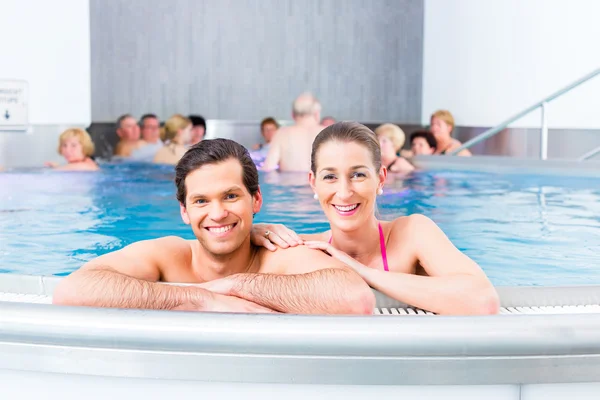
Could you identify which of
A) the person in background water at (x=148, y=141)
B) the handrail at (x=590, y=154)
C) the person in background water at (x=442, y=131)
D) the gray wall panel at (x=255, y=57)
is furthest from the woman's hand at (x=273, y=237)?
the gray wall panel at (x=255, y=57)

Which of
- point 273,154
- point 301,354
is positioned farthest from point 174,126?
point 301,354

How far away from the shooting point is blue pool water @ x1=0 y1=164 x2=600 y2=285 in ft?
12.4

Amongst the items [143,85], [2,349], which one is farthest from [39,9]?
[2,349]

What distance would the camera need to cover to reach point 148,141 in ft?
34.5

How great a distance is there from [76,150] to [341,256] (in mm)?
6486

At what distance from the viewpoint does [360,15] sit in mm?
13273

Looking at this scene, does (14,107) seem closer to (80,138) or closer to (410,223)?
(80,138)

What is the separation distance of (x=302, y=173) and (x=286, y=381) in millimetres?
6112

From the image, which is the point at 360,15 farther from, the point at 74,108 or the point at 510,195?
the point at 510,195

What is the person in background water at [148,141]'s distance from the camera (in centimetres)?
1020

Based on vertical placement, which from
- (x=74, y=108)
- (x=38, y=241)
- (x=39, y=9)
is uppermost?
(x=39, y=9)

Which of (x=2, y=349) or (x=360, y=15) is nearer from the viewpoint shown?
(x=2, y=349)

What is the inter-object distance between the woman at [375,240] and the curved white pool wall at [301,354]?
435mm

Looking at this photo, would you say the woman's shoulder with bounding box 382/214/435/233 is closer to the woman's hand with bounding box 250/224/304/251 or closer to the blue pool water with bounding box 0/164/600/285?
the woman's hand with bounding box 250/224/304/251
